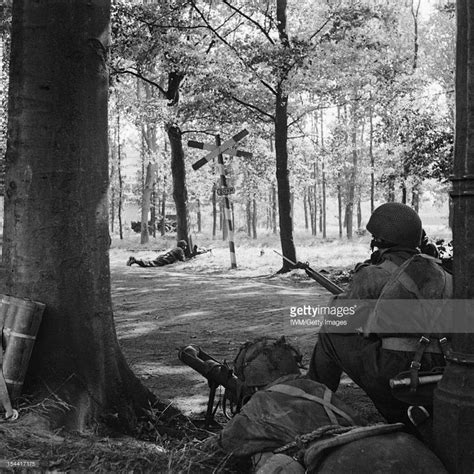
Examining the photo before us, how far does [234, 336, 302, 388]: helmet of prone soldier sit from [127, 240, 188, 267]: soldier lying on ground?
16.9m

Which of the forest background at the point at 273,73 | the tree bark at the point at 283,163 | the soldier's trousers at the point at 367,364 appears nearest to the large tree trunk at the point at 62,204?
the soldier's trousers at the point at 367,364

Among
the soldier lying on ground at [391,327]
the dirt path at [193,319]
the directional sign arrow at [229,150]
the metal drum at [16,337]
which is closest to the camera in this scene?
the soldier lying on ground at [391,327]

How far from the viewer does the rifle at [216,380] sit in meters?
4.53

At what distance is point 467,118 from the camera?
9.26ft

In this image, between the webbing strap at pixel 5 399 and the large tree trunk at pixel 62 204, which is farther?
the large tree trunk at pixel 62 204

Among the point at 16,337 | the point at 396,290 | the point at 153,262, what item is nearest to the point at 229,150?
the point at 153,262

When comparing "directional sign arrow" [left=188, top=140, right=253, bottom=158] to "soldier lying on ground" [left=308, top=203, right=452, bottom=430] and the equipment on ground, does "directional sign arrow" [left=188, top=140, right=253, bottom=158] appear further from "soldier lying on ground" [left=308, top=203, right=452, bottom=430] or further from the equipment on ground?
"soldier lying on ground" [left=308, top=203, right=452, bottom=430]

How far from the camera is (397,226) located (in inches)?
171

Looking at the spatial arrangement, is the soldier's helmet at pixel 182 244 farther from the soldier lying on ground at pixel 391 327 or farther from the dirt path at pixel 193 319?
the soldier lying on ground at pixel 391 327

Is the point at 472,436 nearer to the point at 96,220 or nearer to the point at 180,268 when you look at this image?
the point at 96,220

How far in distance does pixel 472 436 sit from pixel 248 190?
131 ft

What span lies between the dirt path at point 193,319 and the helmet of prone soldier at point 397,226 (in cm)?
218

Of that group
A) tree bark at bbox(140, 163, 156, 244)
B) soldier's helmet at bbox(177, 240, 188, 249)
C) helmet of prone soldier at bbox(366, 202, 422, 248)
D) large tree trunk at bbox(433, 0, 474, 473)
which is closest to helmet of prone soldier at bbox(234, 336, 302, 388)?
helmet of prone soldier at bbox(366, 202, 422, 248)

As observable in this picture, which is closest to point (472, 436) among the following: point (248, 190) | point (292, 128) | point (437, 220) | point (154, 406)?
point (154, 406)
